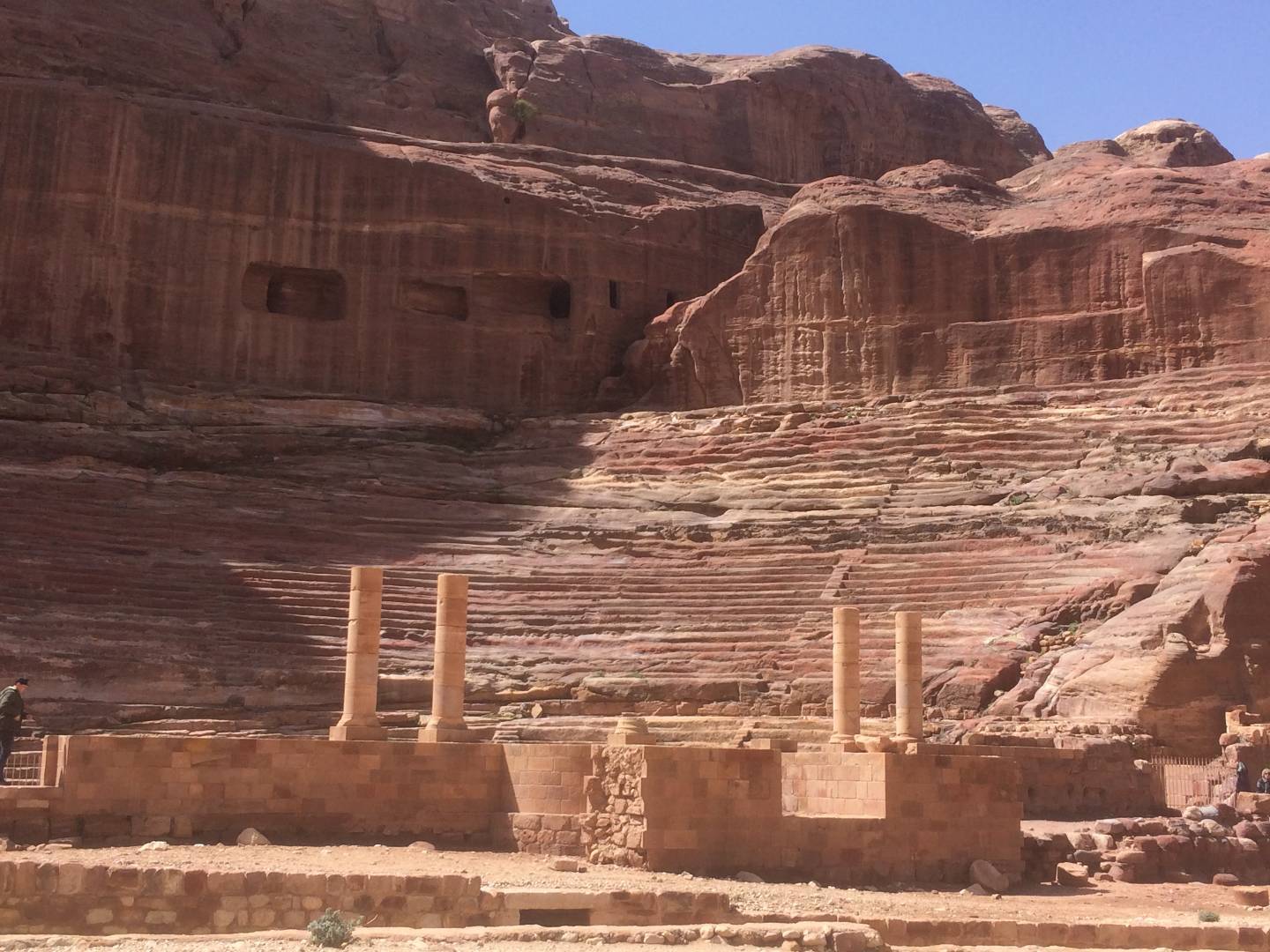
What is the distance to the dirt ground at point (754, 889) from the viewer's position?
12.7m

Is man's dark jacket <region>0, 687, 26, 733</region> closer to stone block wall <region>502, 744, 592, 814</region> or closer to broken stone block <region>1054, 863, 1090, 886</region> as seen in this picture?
stone block wall <region>502, 744, 592, 814</region>

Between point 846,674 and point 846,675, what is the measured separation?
1 centimetres

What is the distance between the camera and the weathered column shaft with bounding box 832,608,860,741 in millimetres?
19203

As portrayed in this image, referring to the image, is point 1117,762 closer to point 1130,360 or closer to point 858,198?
point 1130,360

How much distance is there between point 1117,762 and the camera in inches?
764

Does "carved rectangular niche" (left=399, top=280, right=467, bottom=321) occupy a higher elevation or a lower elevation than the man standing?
higher

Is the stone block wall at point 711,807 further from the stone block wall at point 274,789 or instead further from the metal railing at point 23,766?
the metal railing at point 23,766

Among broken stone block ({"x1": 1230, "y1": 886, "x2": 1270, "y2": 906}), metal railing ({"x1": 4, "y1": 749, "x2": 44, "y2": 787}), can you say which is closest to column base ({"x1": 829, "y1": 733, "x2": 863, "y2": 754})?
broken stone block ({"x1": 1230, "y1": 886, "x2": 1270, "y2": 906})

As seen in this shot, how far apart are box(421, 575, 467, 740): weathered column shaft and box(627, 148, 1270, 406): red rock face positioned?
18842 mm

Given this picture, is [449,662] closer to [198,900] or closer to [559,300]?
[198,900]

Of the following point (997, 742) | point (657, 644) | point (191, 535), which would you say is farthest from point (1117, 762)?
point (191, 535)

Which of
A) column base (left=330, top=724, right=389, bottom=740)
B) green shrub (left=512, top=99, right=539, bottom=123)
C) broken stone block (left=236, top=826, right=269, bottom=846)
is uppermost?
green shrub (left=512, top=99, right=539, bottom=123)

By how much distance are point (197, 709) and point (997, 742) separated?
9.95 meters

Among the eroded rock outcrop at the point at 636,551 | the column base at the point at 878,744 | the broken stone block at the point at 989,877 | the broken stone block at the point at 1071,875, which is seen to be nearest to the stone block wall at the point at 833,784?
the column base at the point at 878,744
